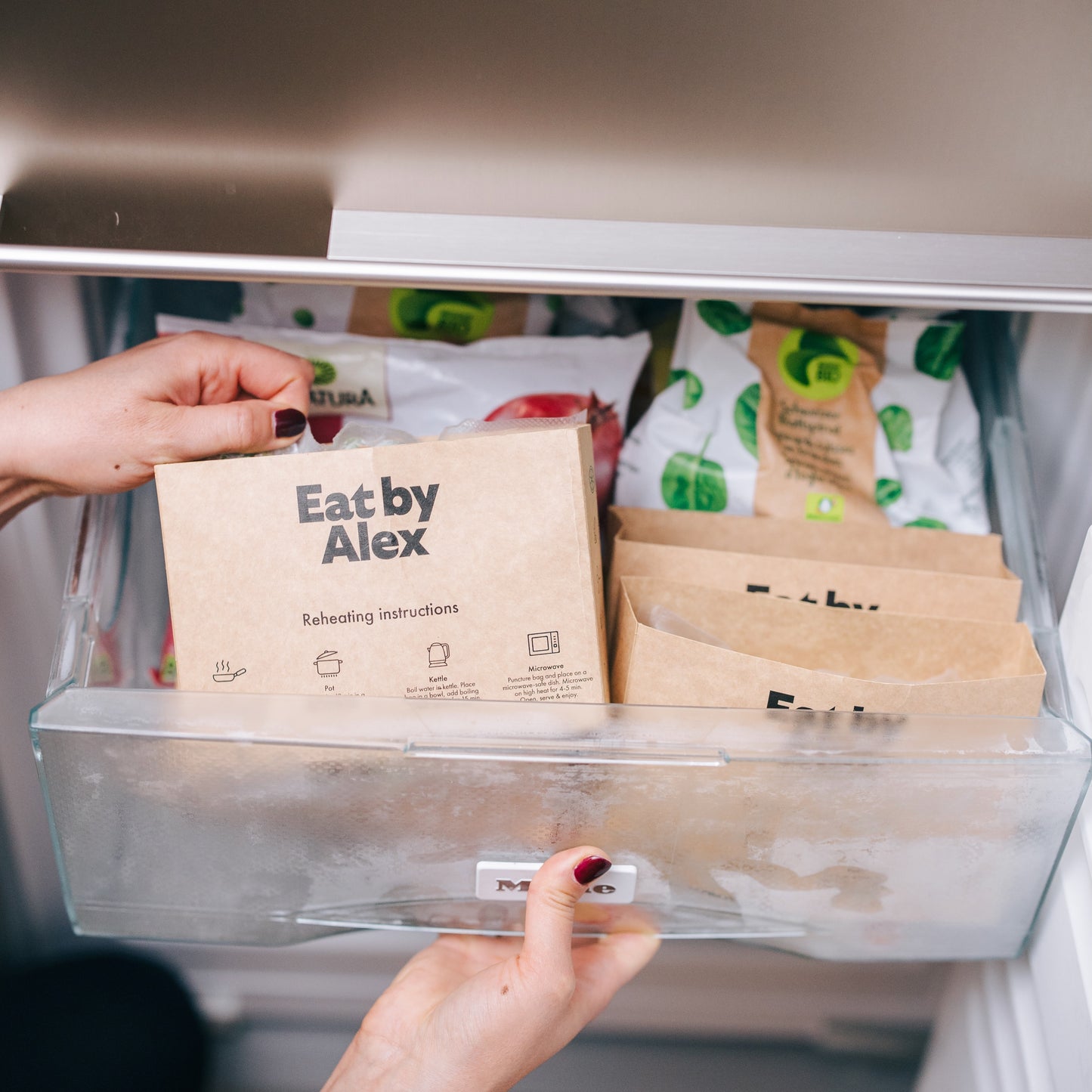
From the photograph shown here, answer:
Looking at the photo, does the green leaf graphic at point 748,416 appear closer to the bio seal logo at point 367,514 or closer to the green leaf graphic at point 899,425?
the green leaf graphic at point 899,425

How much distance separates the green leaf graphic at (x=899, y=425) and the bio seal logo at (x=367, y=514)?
1.58 feet

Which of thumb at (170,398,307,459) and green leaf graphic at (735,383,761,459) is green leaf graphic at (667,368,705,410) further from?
thumb at (170,398,307,459)

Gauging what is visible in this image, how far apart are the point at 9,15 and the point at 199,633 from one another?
374mm

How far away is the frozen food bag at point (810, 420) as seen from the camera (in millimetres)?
804

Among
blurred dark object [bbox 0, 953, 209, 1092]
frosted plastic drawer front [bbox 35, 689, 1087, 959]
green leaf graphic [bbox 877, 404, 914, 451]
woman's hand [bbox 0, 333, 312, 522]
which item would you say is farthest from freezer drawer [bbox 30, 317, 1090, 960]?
blurred dark object [bbox 0, 953, 209, 1092]

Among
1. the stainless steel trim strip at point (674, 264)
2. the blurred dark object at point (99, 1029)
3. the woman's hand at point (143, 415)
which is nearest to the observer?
the stainless steel trim strip at point (674, 264)

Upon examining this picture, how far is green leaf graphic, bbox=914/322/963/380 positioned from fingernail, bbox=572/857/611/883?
22.2 inches

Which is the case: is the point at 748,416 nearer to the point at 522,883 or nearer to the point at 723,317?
the point at 723,317

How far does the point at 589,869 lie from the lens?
583 mm

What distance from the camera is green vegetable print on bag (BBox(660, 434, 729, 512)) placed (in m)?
0.80

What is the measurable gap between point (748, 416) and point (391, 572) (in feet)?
A: 1.34

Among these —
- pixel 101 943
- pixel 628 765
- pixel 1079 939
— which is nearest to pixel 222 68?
pixel 628 765

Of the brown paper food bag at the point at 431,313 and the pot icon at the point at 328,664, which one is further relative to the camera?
the brown paper food bag at the point at 431,313

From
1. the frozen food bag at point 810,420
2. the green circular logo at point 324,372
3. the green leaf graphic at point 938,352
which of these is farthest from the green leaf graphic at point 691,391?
the green circular logo at point 324,372
